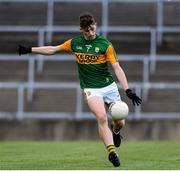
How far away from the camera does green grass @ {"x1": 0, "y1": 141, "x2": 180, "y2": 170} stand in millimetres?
13594

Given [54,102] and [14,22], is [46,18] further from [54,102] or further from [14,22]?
[54,102]

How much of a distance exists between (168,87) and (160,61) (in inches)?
91.8

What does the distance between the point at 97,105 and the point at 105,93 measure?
47cm

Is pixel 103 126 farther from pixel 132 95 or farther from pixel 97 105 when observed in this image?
pixel 132 95

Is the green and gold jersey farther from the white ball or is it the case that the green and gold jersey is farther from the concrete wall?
the concrete wall

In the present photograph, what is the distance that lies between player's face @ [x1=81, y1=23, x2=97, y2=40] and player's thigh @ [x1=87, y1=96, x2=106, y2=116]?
911mm

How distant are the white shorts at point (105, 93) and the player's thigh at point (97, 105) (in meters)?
0.11

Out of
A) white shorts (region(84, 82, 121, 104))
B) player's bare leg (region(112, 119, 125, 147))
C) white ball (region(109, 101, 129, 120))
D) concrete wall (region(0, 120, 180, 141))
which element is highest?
white shorts (region(84, 82, 121, 104))

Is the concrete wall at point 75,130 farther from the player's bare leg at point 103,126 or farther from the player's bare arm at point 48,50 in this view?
the player's bare leg at point 103,126

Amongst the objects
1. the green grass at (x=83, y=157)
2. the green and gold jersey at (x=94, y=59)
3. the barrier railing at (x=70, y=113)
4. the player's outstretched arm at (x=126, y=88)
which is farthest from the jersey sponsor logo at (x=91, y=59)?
the barrier railing at (x=70, y=113)

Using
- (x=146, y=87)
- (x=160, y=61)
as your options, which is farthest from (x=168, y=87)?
(x=160, y=61)

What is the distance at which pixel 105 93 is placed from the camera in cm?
1419

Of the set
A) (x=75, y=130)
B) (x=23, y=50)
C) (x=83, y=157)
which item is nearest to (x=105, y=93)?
(x=23, y=50)

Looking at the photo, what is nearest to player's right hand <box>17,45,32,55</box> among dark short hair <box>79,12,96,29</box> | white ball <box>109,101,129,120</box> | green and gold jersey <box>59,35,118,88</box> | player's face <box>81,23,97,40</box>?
green and gold jersey <box>59,35,118,88</box>
